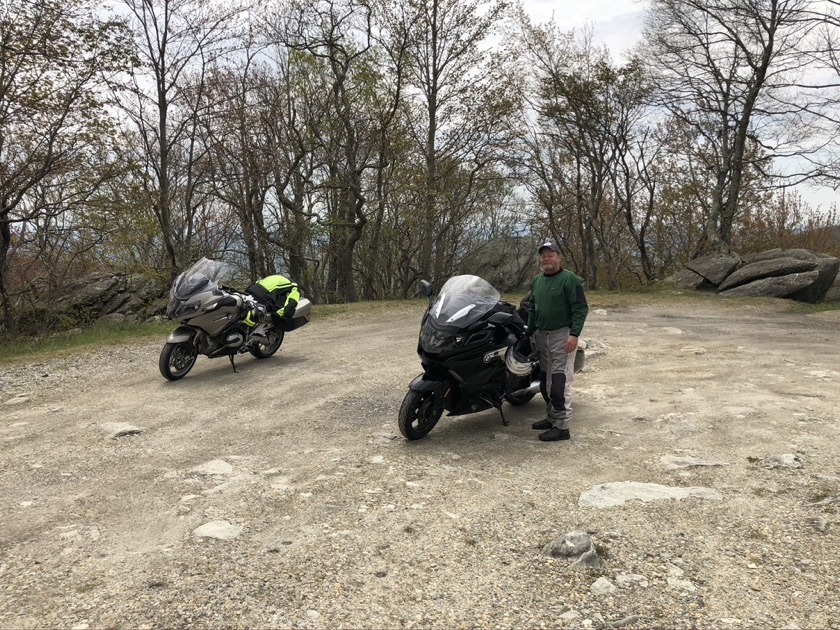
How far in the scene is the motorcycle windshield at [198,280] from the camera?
7.05m

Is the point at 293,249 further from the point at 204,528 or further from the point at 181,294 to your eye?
the point at 204,528

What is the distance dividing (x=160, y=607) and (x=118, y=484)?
168 centimetres

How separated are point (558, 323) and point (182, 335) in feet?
15.8

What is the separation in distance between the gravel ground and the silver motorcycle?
598mm

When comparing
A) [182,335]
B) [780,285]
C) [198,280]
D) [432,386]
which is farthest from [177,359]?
[780,285]

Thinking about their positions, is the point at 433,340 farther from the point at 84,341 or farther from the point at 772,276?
the point at 772,276

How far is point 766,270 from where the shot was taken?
16.5m

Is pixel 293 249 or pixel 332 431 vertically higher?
pixel 293 249

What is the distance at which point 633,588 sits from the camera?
2.54 meters

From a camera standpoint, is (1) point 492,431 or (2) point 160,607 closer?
(2) point 160,607

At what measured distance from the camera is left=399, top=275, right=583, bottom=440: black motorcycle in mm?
4520

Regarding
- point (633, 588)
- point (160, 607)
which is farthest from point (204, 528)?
point (633, 588)

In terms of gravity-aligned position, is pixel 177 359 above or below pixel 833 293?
below

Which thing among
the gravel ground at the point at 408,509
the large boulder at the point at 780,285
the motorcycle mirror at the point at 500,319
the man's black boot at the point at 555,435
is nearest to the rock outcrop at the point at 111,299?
the gravel ground at the point at 408,509
